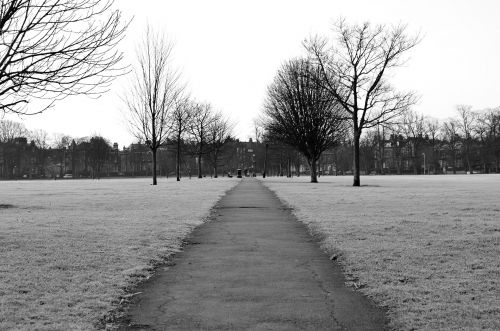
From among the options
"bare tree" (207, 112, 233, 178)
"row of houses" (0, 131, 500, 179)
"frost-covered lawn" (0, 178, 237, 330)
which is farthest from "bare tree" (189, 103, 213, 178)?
"frost-covered lawn" (0, 178, 237, 330)

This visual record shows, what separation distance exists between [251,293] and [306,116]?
1897 inches

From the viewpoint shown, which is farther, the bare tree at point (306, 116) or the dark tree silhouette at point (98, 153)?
the dark tree silhouette at point (98, 153)

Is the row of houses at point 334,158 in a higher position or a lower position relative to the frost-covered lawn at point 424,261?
higher

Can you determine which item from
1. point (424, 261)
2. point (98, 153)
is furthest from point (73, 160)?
point (424, 261)

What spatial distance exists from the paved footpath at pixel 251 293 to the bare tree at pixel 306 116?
4239cm

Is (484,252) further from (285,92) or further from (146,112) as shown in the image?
(285,92)

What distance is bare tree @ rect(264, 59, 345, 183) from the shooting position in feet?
177

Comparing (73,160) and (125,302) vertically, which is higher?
(73,160)

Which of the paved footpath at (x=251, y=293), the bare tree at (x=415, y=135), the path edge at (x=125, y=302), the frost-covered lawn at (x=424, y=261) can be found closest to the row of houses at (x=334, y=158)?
the bare tree at (x=415, y=135)

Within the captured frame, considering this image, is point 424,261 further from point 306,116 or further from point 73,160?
point 73,160

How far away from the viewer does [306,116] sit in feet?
179

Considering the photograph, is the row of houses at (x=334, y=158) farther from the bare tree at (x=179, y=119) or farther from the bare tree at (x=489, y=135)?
the bare tree at (x=179, y=119)

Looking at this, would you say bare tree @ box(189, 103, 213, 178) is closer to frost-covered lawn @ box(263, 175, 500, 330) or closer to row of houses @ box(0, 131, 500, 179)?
row of houses @ box(0, 131, 500, 179)

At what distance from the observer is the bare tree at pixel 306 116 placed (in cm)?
5381
